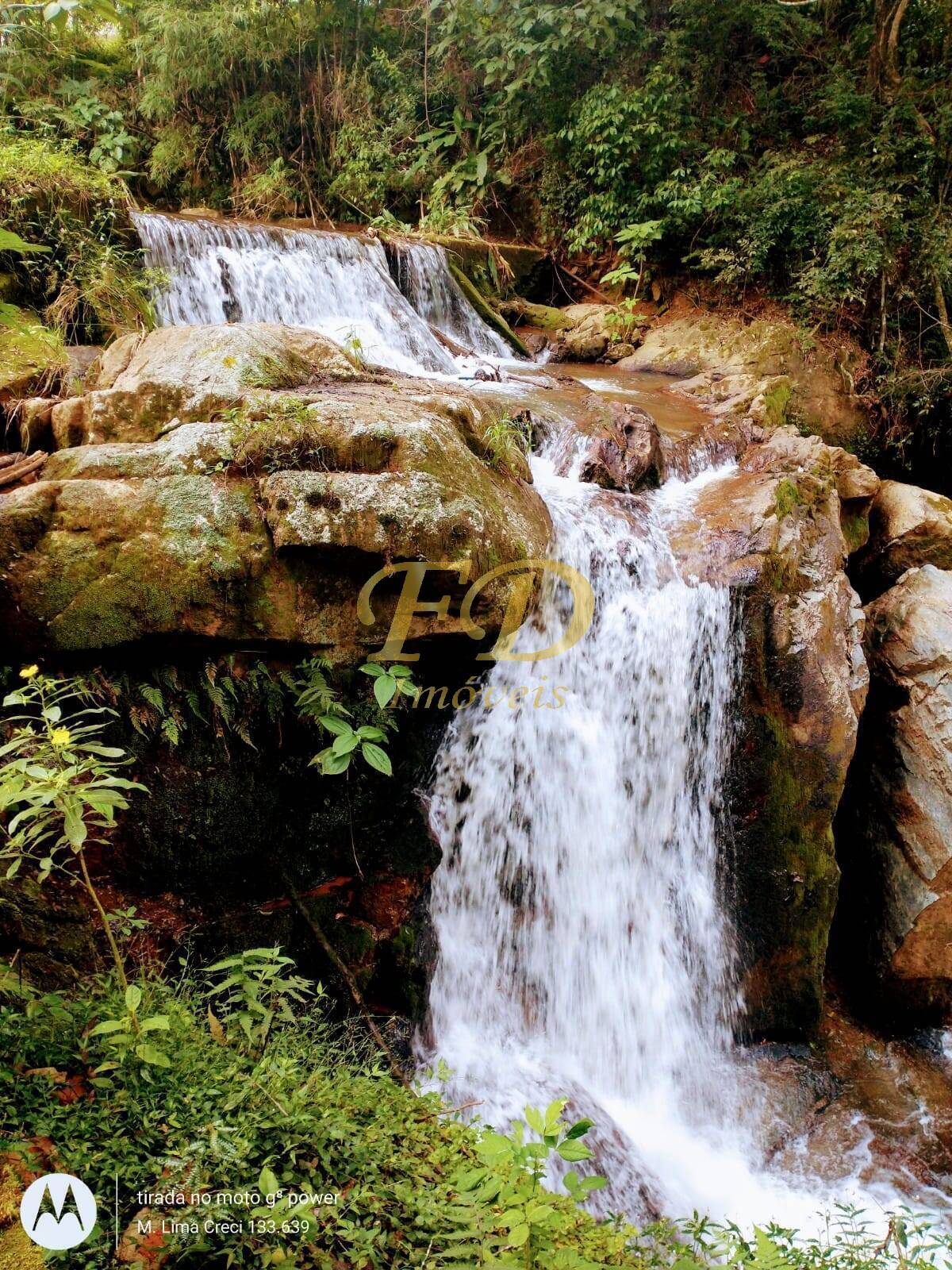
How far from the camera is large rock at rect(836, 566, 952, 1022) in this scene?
4801 mm

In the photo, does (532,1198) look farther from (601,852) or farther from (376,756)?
(601,852)

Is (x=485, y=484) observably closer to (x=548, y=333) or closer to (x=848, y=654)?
(x=848, y=654)

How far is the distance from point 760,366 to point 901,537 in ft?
11.6

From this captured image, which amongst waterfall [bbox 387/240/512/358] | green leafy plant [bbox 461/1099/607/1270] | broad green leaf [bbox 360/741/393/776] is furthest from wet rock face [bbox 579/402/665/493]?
green leafy plant [bbox 461/1099/607/1270]

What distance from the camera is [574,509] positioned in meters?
4.90

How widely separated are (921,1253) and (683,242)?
35.5 ft

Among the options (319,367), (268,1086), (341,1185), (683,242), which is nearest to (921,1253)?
(341,1185)

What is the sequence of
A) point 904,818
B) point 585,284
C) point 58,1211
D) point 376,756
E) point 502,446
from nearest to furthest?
point 58,1211, point 376,756, point 502,446, point 904,818, point 585,284

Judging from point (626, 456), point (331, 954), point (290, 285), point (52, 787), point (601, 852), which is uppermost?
point (290, 285)

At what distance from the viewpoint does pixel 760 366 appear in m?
8.59

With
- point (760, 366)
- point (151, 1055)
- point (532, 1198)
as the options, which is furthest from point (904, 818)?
point (760, 366)

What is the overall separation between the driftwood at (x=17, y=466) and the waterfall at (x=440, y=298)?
20.1 ft

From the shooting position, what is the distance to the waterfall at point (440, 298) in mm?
8836

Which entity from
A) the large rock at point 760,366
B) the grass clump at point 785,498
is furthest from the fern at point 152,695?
the large rock at point 760,366
